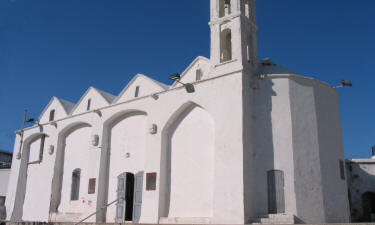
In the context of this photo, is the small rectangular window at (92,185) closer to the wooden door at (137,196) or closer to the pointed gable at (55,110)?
the wooden door at (137,196)

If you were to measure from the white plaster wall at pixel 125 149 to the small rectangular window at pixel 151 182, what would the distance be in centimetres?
101

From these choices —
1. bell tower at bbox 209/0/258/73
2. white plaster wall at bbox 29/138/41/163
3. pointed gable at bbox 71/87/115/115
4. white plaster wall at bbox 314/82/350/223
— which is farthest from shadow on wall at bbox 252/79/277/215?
white plaster wall at bbox 29/138/41/163

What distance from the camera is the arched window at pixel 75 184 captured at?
18.2 metres

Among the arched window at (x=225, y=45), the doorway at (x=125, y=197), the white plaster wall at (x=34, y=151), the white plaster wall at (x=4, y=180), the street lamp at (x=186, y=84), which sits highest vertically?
the arched window at (x=225, y=45)

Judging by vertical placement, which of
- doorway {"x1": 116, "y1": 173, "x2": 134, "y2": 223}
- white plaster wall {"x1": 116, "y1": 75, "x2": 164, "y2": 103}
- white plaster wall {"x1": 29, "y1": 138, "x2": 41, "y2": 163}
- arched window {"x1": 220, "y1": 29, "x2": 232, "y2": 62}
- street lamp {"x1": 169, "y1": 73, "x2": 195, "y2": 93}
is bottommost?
doorway {"x1": 116, "y1": 173, "x2": 134, "y2": 223}

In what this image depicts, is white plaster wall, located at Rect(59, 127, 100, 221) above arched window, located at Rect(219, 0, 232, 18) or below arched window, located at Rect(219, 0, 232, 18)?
below

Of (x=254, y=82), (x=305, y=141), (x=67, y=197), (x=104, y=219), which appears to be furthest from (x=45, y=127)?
(x=305, y=141)

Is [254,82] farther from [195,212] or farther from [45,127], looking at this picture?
[45,127]

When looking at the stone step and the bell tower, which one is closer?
the stone step

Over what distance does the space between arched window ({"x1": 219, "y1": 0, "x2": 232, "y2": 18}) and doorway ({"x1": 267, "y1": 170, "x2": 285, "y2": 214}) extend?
686 centimetres

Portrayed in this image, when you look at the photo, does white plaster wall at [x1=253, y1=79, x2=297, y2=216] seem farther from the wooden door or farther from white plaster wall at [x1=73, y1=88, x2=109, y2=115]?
white plaster wall at [x1=73, y1=88, x2=109, y2=115]

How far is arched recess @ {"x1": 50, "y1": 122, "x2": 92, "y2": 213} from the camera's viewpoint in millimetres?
18625

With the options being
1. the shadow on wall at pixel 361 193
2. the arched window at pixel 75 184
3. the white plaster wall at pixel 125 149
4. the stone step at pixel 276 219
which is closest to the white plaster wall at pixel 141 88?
the white plaster wall at pixel 125 149

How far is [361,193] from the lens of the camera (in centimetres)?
1794
